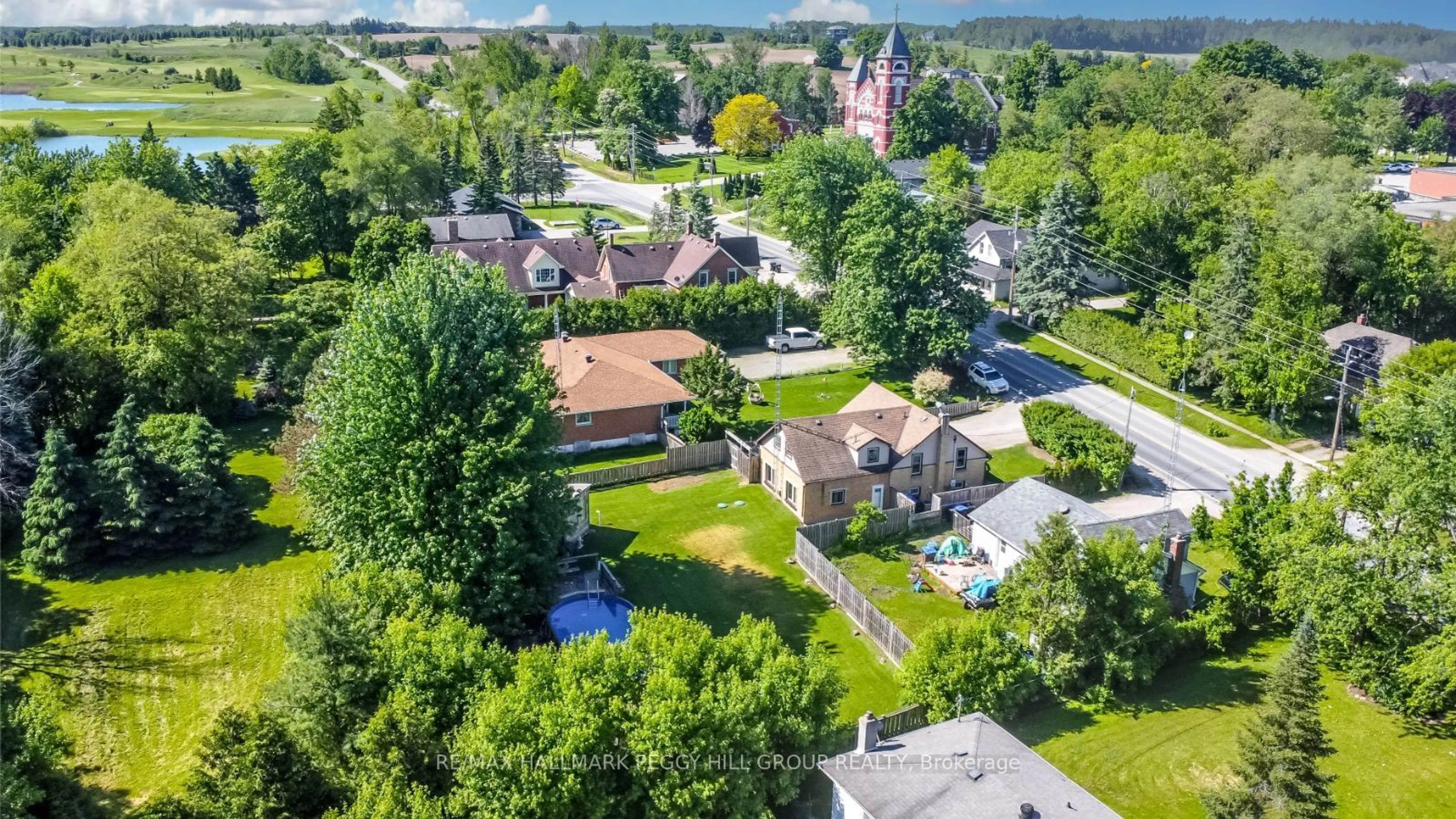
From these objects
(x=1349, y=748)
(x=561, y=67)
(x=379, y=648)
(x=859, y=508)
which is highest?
(x=561, y=67)

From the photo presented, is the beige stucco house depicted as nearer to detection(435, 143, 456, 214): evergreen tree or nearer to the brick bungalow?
the brick bungalow

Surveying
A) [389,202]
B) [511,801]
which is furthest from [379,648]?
[389,202]

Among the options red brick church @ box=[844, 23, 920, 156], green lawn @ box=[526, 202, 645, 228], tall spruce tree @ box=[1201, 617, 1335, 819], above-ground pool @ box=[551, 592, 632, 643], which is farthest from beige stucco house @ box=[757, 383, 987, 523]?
red brick church @ box=[844, 23, 920, 156]

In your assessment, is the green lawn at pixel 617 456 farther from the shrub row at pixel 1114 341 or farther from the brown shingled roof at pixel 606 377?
the shrub row at pixel 1114 341

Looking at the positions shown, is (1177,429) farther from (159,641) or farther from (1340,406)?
(159,641)

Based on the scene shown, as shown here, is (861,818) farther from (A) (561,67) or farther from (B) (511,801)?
(A) (561,67)

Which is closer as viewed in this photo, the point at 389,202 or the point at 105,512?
the point at 105,512

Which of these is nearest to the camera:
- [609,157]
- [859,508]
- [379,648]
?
[379,648]
